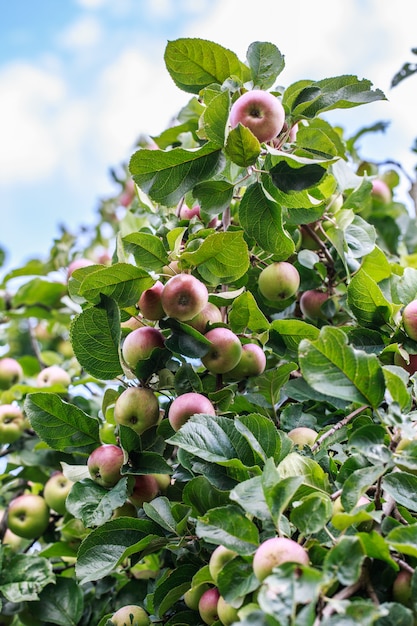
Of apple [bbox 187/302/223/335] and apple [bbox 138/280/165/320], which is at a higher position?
apple [bbox 138/280/165/320]

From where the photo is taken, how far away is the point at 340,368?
30.7 inches

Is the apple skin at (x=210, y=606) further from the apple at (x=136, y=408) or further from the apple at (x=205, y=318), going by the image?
the apple at (x=205, y=318)

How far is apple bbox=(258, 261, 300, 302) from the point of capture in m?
1.23

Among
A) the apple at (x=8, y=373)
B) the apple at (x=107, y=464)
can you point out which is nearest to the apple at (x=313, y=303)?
the apple at (x=107, y=464)

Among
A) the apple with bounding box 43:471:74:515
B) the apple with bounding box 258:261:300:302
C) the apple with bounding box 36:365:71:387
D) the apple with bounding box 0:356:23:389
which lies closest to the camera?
the apple with bounding box 258:261:300:302

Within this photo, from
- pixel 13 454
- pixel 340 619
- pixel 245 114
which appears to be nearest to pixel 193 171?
pixel 245 114

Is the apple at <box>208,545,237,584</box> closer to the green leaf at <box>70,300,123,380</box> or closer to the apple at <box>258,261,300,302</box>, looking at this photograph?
the green leaf at <box>70,300,123,380</box>

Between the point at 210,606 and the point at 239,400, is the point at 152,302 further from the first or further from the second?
the point at 210,606

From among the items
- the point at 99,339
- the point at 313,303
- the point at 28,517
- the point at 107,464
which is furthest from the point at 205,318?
the point at 28,517

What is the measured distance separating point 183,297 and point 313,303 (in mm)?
472

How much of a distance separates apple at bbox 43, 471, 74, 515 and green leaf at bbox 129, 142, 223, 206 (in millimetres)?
778

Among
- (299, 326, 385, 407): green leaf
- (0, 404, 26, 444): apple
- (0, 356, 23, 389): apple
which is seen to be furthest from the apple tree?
(0, 356, 23, 389): apple

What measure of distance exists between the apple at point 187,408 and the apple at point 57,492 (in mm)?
635

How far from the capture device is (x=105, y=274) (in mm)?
1005
